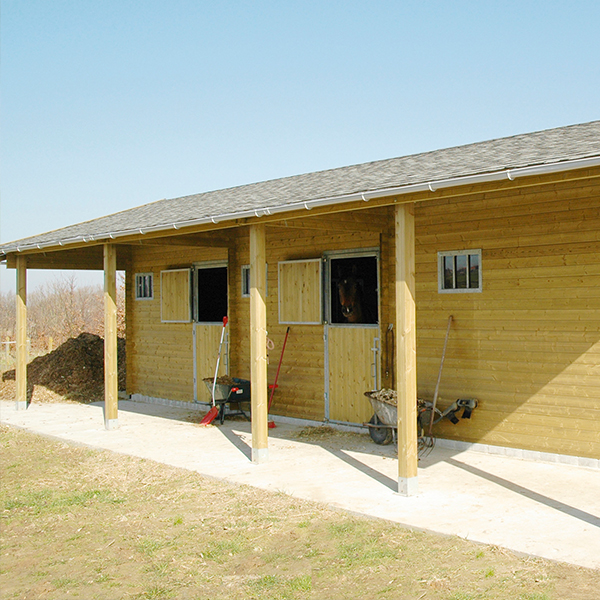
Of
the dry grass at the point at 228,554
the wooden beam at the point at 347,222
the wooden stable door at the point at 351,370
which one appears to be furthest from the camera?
the wooden stable door at the point at 351,370

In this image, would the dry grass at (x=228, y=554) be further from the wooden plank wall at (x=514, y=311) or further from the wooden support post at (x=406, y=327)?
the wooden plank wall at (x=514, y=311)

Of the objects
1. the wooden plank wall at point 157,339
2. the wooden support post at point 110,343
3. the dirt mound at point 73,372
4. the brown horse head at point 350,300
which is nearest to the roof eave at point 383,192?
the wooden support post at point 110,343

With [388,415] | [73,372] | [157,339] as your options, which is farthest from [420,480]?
[73,372]

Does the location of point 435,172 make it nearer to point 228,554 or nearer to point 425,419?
point 425,419

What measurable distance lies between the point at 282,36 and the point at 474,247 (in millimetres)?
6393

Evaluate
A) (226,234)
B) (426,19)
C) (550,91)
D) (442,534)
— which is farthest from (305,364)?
(550,91)

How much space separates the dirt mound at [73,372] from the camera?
1301 centimetres

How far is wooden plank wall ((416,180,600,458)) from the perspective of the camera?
20.9 feet

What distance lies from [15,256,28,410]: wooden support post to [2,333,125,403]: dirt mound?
109cm

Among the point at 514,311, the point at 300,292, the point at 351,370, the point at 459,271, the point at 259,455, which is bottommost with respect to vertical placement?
the point at 259,455

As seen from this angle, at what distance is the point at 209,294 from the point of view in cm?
1103

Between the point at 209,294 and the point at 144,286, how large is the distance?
1.76 m

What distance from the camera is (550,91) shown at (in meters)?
14.2

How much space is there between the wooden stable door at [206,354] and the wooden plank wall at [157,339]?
0.68ft
